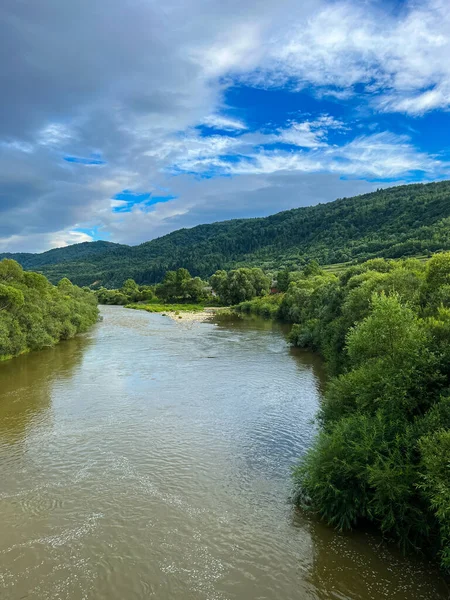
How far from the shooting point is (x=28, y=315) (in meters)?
47.1

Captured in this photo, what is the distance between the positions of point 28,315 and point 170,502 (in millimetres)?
37678

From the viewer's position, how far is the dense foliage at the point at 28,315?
44031mm

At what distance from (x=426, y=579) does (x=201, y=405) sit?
57.0ft

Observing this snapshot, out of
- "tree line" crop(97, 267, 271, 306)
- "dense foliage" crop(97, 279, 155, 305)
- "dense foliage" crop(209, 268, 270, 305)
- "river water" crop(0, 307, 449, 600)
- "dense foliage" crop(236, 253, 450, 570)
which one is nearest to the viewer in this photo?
"river water" crop(0, 307, 449, 600)

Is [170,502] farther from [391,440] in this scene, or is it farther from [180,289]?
[180,289]

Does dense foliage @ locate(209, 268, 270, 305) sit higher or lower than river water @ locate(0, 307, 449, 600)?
higher

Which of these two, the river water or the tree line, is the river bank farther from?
the river water

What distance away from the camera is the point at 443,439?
11.4 meters

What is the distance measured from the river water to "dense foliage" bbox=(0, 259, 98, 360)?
43.3ft

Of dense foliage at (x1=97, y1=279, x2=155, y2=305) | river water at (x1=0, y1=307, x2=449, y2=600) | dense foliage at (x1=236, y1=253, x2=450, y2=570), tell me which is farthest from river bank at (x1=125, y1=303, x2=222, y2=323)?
dense foliage at (x1=236, y1=253, x2=450, y2=570)

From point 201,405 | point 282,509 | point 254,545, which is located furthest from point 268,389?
point 254,545

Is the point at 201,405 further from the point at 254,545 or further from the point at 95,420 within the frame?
the point at 254,545

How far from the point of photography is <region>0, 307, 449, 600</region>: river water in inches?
464

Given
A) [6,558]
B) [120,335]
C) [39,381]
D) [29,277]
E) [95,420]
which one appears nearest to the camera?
[6,558]
